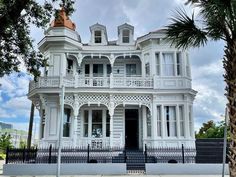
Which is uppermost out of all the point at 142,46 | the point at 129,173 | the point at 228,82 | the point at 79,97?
the point at 142,46

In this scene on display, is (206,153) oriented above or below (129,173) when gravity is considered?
above

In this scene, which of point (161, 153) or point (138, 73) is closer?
point (161, 153)

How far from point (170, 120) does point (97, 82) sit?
609 cm

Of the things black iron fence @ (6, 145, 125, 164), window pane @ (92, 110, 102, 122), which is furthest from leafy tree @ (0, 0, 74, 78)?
window pane @ (92, 110, 102, 122)

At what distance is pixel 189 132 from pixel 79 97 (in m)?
8.41

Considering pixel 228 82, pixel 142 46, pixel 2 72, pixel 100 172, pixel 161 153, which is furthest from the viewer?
pixel 142 46

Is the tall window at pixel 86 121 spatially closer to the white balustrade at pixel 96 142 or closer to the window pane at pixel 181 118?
the white balustrade at pixel 96 142

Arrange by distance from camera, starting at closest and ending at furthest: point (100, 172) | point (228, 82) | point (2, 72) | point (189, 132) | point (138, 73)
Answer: point (228, 82) → point (2, 72) → point (100, 172) → point (189, 132) → point (138, 73)

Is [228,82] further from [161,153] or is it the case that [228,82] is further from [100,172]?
[161,153]

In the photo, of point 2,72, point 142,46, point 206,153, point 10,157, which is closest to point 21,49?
point 2,72

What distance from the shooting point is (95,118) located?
2014 centimetres

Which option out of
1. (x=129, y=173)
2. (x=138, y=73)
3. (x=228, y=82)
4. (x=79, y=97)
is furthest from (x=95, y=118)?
(x=228, y=82)

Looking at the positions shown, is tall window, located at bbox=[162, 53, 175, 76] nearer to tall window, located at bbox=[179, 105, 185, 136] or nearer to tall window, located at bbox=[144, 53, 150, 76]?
tall window, located at bbox=[144, 53, 150, 76]

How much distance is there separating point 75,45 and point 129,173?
36.6ft
